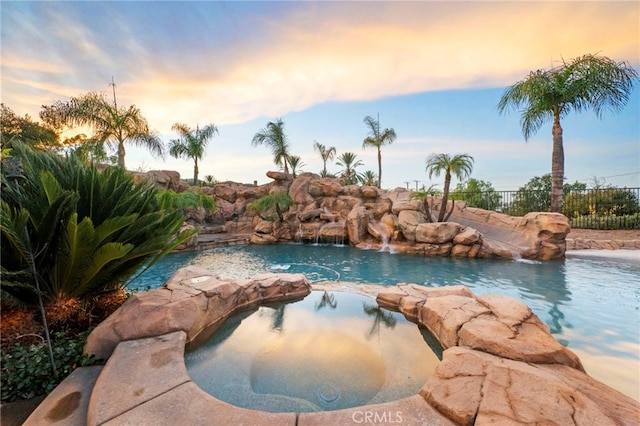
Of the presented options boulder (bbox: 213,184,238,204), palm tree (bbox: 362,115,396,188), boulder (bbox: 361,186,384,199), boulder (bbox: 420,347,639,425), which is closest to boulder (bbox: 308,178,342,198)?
boulder (bbox: 361,186,384,199)

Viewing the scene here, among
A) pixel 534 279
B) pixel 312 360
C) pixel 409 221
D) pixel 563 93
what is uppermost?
pixel 563 93

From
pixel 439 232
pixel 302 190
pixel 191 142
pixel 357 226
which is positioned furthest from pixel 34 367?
pixel 191 142

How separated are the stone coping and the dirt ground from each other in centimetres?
1245

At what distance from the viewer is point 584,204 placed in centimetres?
1352

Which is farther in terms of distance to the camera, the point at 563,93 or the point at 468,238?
the point at 563,93

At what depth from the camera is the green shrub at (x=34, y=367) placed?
1932 mm

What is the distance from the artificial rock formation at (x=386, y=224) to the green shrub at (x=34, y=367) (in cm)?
999

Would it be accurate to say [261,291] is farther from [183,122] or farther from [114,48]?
[183,122]

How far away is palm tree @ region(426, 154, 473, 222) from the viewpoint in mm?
11366

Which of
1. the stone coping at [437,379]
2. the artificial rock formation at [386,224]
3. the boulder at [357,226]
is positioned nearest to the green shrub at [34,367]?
the stone coping at [437,379]

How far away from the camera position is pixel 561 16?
5.09 metres

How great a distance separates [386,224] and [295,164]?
1153 centimetres

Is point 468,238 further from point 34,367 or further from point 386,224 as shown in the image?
point 34,367

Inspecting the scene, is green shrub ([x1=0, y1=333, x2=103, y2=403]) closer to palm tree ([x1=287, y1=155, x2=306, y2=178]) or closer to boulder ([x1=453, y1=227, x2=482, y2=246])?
boulder ([x1=453, y1=227, x2=482, y2=246])
